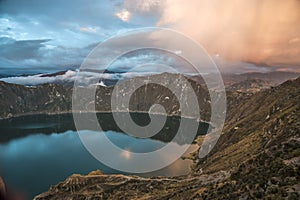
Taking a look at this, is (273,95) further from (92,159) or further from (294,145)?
(294,145)

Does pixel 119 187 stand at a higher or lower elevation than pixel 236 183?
lower

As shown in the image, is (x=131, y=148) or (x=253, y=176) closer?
(x=253, y=176)

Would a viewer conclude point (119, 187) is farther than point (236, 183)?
Yes

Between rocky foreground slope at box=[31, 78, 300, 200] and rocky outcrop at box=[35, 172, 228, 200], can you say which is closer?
rocky foreground slope at box=[31, 78, 300, 200]

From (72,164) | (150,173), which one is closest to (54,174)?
(72,164)

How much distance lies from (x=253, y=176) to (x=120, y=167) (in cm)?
11011

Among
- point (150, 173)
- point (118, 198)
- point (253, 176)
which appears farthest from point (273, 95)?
point (253, 176)

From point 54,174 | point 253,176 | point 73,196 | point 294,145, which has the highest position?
point 294,145

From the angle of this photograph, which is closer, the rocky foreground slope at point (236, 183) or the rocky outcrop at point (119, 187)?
the rocky foreground slope at point (236, 183)

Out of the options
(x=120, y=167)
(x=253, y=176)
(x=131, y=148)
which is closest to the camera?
(x=253, y=176)

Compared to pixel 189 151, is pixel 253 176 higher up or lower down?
higher up

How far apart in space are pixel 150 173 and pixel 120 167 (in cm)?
2000

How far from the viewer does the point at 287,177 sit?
1298 inches

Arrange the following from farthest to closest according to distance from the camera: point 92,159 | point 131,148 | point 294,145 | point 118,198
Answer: point 131,148, point 92,159, point 118,198, point 294,145
